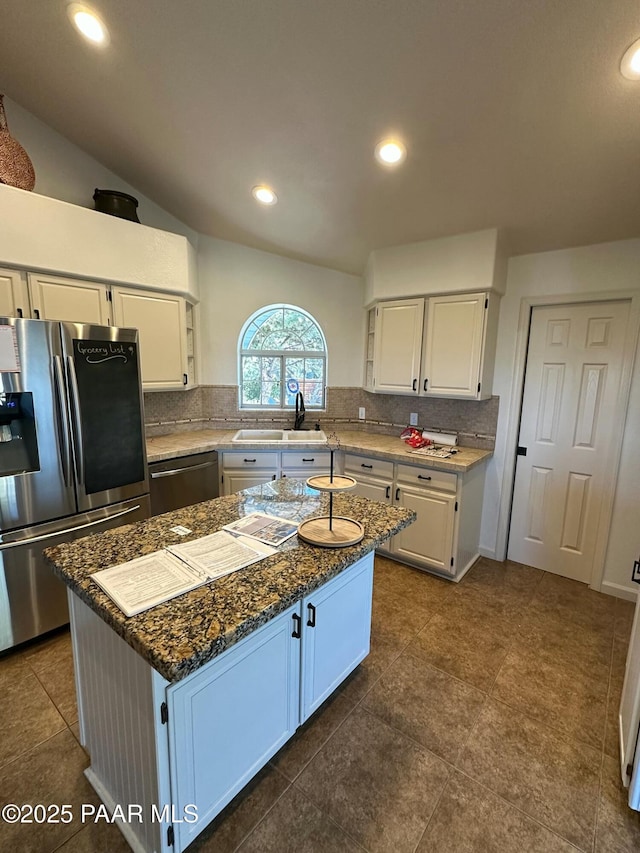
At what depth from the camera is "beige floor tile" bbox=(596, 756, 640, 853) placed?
131 centimetres

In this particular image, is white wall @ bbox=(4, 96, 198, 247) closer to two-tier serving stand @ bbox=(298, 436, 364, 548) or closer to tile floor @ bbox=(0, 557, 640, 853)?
two-tier serving stand @ bbox=(298, 436, 364, 548)

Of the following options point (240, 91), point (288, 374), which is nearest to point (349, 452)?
point (288, 374)

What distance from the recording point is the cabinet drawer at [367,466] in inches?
122

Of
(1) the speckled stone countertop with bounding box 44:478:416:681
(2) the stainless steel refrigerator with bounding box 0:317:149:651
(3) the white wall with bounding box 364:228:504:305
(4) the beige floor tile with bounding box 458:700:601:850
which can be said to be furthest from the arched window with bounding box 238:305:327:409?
(4) the beige floor tile with bounding box 458:700:601:850

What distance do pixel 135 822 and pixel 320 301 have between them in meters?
3.67

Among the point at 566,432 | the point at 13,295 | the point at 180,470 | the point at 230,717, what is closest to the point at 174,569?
the point at 230,717

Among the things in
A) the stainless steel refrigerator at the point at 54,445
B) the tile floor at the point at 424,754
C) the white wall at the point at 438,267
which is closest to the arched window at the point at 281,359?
the white wall at the point at 438,267

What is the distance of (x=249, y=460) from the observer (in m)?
3.23

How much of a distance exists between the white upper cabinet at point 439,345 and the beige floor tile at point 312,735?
2223 mm

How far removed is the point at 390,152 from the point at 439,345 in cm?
140

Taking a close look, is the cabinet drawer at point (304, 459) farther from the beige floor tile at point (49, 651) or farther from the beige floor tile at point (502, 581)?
the beige floor tile at point (49, 651)

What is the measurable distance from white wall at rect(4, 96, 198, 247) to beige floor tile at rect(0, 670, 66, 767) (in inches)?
121

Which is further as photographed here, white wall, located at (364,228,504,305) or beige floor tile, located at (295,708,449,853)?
white wall, located at (364,228,504,305)

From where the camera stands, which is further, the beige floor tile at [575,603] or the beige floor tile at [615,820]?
the beige floor tile at [575,603]
